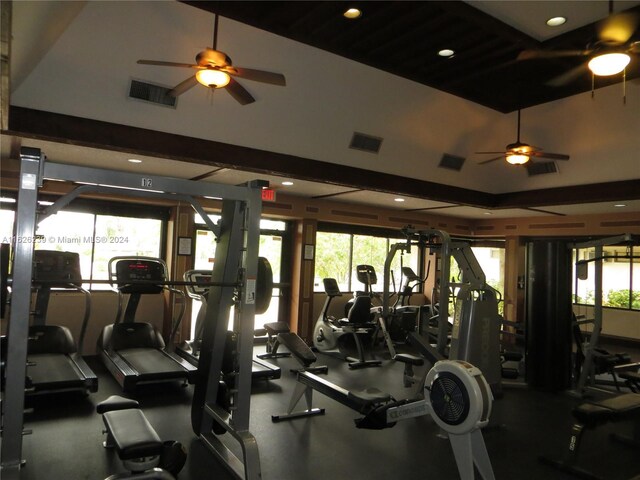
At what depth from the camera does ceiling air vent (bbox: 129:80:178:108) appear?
13.4 feet

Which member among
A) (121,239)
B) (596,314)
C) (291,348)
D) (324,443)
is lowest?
(324,443)

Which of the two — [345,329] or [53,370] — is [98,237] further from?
[345,329]

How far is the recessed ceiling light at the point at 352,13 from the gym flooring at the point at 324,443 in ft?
11.5

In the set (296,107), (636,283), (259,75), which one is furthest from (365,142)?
(636,283)

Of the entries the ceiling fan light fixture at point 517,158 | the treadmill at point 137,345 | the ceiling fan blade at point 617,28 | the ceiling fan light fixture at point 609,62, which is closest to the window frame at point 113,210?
the treadmill at point 137,345

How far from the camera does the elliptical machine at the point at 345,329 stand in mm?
6539

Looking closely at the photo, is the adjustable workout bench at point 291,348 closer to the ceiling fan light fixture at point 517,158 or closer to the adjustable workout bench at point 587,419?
the adjustable workout bench at point 587,419

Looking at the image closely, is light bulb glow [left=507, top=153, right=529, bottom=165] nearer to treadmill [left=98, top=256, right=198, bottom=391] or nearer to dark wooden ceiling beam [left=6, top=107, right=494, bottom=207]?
dark wooden ceiling beam [left=6, top=107, right=494, bottom=207]

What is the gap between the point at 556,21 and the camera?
3697mm

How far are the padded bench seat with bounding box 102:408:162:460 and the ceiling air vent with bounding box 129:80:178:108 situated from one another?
9.15 ft

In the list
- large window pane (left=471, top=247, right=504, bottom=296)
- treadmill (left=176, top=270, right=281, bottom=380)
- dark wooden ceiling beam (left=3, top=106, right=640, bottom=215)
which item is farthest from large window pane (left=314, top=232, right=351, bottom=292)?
large window pane (left=471, top=247, right=504, bottom=296)

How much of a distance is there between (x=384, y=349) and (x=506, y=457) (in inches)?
161

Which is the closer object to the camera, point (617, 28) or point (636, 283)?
point (617, 28)

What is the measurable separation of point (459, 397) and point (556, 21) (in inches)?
122
